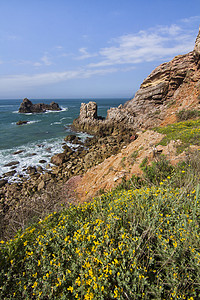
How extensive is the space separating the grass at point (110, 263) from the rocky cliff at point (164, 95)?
56.2 ft

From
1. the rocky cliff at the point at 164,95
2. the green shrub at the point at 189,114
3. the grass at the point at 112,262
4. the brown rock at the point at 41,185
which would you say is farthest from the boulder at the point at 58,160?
the grass at the point at 112,262

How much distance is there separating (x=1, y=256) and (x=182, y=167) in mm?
6400

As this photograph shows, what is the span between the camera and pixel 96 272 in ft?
8.16

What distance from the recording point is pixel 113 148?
1942 cm

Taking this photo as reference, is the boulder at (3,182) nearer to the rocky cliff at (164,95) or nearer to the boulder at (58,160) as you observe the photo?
the boulder at (58,160)

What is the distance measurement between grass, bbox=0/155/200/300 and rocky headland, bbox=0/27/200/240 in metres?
2.79

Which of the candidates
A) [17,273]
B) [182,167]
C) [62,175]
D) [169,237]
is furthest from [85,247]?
[62,175]

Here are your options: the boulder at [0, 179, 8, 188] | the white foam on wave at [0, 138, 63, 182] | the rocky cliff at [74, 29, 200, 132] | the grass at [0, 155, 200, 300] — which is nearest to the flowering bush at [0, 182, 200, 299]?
the grass at [0, 155, 200, 300]

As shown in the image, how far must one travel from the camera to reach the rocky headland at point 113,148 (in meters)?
9.51

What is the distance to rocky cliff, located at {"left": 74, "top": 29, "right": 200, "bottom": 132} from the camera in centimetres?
1950

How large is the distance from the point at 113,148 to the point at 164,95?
40.4 feet

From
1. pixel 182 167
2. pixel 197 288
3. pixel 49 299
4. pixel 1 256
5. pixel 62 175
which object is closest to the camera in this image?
pixel 197 288

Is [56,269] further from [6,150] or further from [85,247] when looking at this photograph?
[6,150]

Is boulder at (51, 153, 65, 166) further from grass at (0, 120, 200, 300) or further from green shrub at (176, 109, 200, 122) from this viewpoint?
grass at (0, 120, 200, 300)
